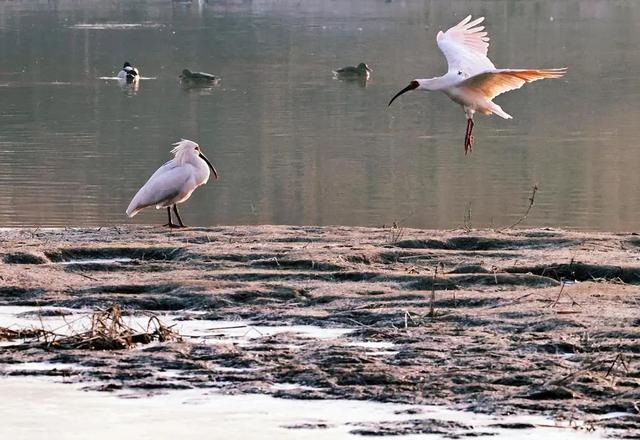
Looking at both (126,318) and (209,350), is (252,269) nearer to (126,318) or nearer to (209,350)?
(126,318)

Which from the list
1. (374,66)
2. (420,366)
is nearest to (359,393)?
(420,366)

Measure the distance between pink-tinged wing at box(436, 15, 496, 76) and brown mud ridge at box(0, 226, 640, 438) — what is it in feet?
Result: 6.89

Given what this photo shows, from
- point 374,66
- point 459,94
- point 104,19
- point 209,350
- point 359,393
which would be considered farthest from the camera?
point 104,19

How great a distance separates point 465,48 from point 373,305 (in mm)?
5994

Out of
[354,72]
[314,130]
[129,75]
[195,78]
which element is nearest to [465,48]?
[314,130]

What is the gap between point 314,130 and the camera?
2848 centimetres

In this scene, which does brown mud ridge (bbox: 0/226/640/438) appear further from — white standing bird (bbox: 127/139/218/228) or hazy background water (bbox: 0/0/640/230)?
hazy background water (bbox: 0/0/640/230)

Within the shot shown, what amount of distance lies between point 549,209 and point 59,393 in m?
11.5

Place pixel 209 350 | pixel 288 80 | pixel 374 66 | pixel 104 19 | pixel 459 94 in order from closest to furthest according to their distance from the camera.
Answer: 1. pixel 209 350
2. pixel 459 94
3. pixel 288 80
4. pixel 374 66
5. pixel 104 19

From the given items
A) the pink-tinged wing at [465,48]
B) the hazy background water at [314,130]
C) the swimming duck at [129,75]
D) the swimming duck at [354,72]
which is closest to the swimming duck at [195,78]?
the hazy background water at [314,130]

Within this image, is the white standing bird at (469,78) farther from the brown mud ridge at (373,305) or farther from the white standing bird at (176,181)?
the white standing bird at (176,181)

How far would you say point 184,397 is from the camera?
23.5 feet

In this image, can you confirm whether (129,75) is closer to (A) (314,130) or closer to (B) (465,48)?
(A) (314,130)

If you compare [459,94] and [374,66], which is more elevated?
[459,94]
